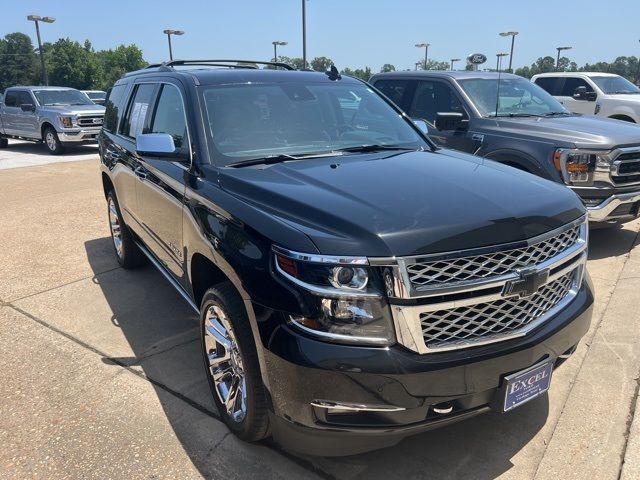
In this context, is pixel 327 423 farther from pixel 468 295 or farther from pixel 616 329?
pixel 616 329

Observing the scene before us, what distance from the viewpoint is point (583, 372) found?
343 cm

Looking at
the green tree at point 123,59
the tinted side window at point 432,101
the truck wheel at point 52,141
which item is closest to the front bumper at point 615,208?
the tinted side window at point 432,101

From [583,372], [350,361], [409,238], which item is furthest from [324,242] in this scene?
[583,372]

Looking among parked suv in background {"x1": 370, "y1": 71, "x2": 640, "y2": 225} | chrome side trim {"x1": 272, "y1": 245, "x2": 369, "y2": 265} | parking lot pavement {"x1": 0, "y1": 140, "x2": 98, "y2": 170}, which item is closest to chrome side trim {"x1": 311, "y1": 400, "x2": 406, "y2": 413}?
chrome side trim {"x1": 272, "y1": 245, "x2": 369, "y2": 265}

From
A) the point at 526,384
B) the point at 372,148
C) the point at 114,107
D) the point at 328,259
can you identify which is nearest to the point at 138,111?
the point at 114,107

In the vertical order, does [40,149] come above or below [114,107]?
below

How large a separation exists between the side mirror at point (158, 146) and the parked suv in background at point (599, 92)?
11934 mm

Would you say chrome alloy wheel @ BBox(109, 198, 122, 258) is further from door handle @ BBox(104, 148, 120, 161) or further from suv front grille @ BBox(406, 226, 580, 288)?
suv front grille @ BBox(406, 226, 580, 288)

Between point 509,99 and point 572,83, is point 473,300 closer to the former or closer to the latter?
point 509,99

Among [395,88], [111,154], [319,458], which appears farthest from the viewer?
[395,88]

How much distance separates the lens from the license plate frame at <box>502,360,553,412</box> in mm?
2307

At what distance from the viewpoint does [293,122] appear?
140 inches

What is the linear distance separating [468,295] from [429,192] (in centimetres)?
61

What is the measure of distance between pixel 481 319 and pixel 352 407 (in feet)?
2.17
